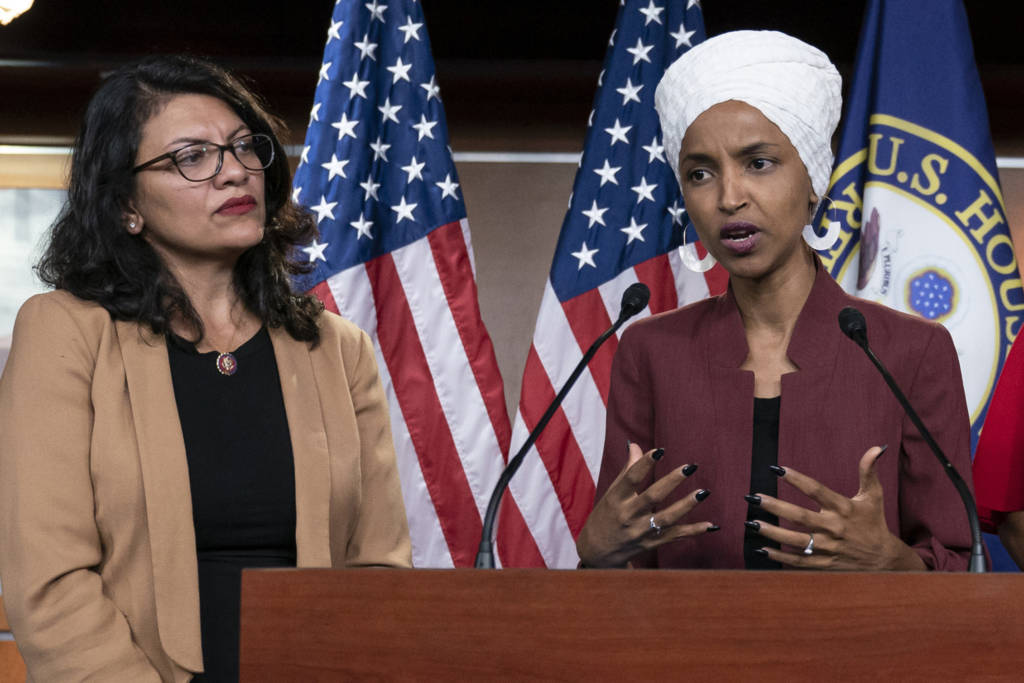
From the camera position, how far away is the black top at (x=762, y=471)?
1.80 m

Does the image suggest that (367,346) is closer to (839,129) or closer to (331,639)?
(331,639)

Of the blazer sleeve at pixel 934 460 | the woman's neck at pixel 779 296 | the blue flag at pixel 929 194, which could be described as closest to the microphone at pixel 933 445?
the blazer sleeve at pixel 934 460

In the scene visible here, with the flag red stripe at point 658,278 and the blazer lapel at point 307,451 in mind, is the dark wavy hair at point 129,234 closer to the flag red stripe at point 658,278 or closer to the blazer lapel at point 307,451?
the blazer lapel at point 307,451

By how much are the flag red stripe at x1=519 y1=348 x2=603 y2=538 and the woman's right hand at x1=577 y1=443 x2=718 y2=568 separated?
144cm

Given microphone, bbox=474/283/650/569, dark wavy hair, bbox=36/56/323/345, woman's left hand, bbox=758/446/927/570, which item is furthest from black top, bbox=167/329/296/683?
woman's left hand, bbox=758/446/927/570

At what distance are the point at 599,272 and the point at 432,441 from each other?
0.64 metres

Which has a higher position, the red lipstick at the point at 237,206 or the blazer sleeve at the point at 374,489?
the red lipstick at the point at 237,206

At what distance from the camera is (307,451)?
195cm

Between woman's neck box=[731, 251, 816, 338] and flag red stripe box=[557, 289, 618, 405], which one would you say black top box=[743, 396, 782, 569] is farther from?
flag red stripe box=[557, 289, 618, 405]

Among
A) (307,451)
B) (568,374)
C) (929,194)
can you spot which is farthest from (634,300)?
(929,194)

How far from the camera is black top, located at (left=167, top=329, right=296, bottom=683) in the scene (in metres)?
1.84

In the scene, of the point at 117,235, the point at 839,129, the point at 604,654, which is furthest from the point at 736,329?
the point at 839,129

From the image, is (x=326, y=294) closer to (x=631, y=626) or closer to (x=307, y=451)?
(x=307, y=451)

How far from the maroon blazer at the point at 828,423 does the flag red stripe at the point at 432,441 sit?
48.7 inches
